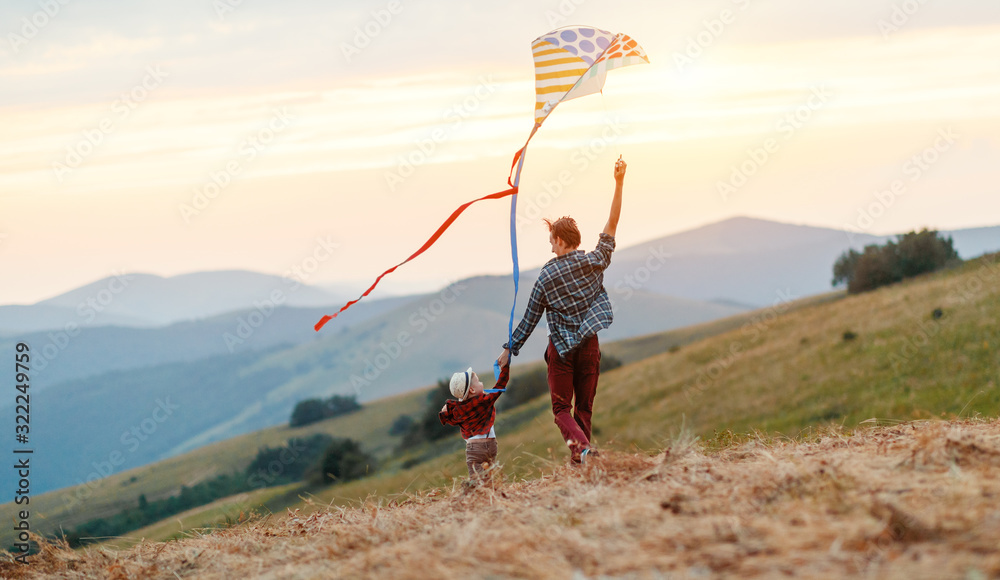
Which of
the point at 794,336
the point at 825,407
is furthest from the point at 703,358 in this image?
the point at 825,407

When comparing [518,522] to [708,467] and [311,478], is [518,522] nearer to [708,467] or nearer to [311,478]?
[708,467]

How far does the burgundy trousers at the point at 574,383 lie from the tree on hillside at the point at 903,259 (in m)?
67.5

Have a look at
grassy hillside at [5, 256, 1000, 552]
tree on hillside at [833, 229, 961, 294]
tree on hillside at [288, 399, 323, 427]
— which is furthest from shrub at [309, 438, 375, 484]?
tree on hillside at [833, 229, 961, 294]

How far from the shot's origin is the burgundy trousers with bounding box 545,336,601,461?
23.5 feet

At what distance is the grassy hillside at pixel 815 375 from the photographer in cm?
3222

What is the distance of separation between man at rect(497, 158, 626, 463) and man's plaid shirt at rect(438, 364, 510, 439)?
0.41 meters

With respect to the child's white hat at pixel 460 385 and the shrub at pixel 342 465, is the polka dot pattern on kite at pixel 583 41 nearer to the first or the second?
the child's white hat at pixel 460 385

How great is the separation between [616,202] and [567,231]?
1.95 ft

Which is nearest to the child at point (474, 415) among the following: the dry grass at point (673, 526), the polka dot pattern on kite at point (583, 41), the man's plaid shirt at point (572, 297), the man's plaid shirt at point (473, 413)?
the man's plaid shirt at point (473, 413)

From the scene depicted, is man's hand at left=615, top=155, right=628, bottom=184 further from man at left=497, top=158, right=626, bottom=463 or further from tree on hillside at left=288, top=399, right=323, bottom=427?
tree on hillside at left=288, top=399, right=323, bottom=427

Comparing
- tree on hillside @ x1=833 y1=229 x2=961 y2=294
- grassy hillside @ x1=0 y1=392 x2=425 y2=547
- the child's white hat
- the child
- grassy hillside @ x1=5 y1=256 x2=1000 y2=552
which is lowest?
grassy hillside @ x1=0 y1=392 x2=425 y2=547

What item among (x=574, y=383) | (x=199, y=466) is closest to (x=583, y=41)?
(x=574, y=383)

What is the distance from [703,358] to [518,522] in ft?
172

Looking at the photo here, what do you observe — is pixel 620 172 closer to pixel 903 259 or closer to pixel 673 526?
pixel 673 526
